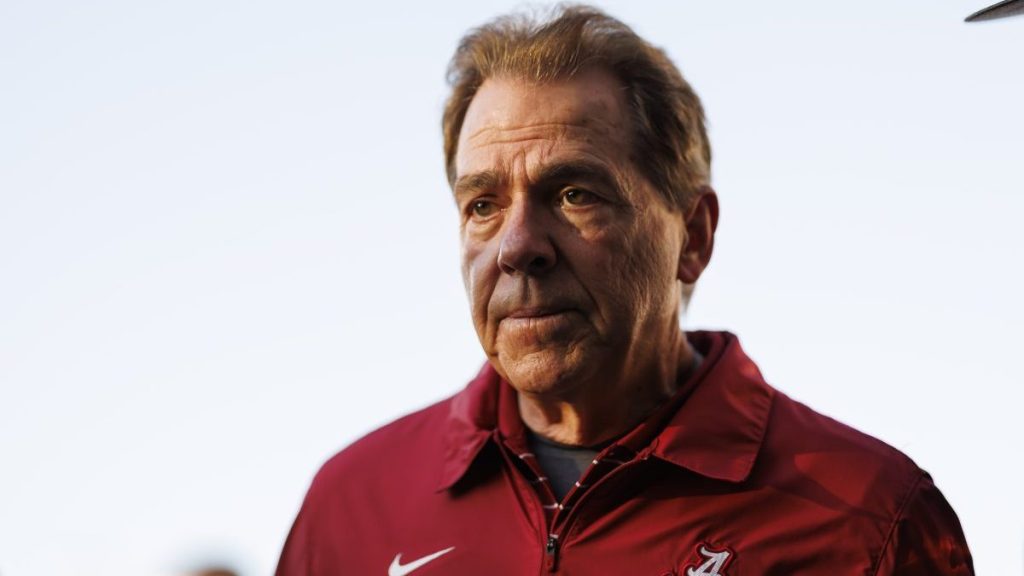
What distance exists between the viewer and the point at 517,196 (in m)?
3.98

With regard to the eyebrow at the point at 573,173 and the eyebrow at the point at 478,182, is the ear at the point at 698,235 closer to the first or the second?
the eyebrow at the point at 573,173

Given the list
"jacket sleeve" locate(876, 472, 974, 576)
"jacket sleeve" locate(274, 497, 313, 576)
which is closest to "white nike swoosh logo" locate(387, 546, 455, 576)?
"jacket sleeve" locate(274, 497, 313, 576)

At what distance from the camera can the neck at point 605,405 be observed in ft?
13.4

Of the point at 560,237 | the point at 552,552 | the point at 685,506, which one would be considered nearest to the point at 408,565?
the point at 552,552

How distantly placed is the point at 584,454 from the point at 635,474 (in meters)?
0.34

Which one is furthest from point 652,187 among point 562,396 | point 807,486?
point 807,486

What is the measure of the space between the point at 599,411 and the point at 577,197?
2.26 ft

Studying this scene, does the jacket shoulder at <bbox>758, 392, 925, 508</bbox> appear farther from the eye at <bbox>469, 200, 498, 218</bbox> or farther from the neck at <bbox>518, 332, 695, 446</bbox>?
the eye at <bbox>469, 200, 498, 218</bbox>

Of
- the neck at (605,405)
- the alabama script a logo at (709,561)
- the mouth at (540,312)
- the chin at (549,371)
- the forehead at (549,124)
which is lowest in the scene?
the alabama script a logo at (709,561)

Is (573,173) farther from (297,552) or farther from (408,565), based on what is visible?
(297,552)

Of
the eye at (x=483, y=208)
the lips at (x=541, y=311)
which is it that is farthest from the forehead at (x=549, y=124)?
the lips at (x=541, y=311)

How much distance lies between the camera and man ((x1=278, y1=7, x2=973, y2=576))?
377 centimetres

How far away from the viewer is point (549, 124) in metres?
4.01

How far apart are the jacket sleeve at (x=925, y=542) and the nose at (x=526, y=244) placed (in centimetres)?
127
